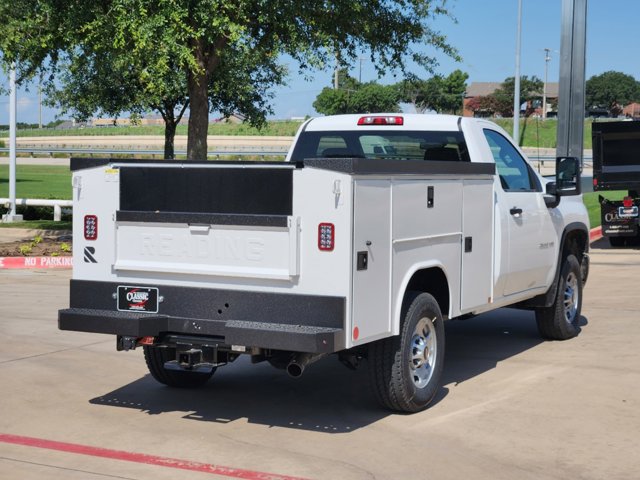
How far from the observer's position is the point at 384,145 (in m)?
9.40

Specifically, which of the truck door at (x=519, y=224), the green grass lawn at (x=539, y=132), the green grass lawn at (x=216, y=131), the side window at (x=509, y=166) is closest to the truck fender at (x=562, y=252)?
the truck door at (x=519, y=224)

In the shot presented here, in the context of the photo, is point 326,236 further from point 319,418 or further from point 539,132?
point 539,132

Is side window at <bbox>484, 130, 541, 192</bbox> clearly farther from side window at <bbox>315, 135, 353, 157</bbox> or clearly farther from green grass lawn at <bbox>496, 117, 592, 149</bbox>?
green grass lawn at <bbox>496, 117, 592, 149</bbox>

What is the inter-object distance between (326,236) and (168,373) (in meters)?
2.52

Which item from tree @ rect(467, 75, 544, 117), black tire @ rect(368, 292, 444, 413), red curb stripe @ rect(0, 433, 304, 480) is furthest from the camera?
tree @ rect(467, 75, 544, 117)

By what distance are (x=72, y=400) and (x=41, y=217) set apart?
18.5m

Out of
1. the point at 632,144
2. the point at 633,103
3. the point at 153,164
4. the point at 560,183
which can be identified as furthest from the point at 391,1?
the point at 633,103

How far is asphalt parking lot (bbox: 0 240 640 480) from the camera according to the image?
21.1ft

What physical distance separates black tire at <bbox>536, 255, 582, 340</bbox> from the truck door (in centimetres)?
51

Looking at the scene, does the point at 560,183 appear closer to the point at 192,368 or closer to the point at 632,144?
the point at 192,368

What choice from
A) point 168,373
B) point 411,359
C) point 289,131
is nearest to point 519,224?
point 411,359

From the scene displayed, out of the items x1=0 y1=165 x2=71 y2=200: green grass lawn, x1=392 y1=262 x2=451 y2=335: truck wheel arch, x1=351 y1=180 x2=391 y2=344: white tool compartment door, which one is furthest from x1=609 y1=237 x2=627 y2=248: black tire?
x1=0 y1=165 x2=71 y2=200: green grass lawn

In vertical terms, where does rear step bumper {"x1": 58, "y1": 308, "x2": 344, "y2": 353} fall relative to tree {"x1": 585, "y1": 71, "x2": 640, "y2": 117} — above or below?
below

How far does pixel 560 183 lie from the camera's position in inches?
393
